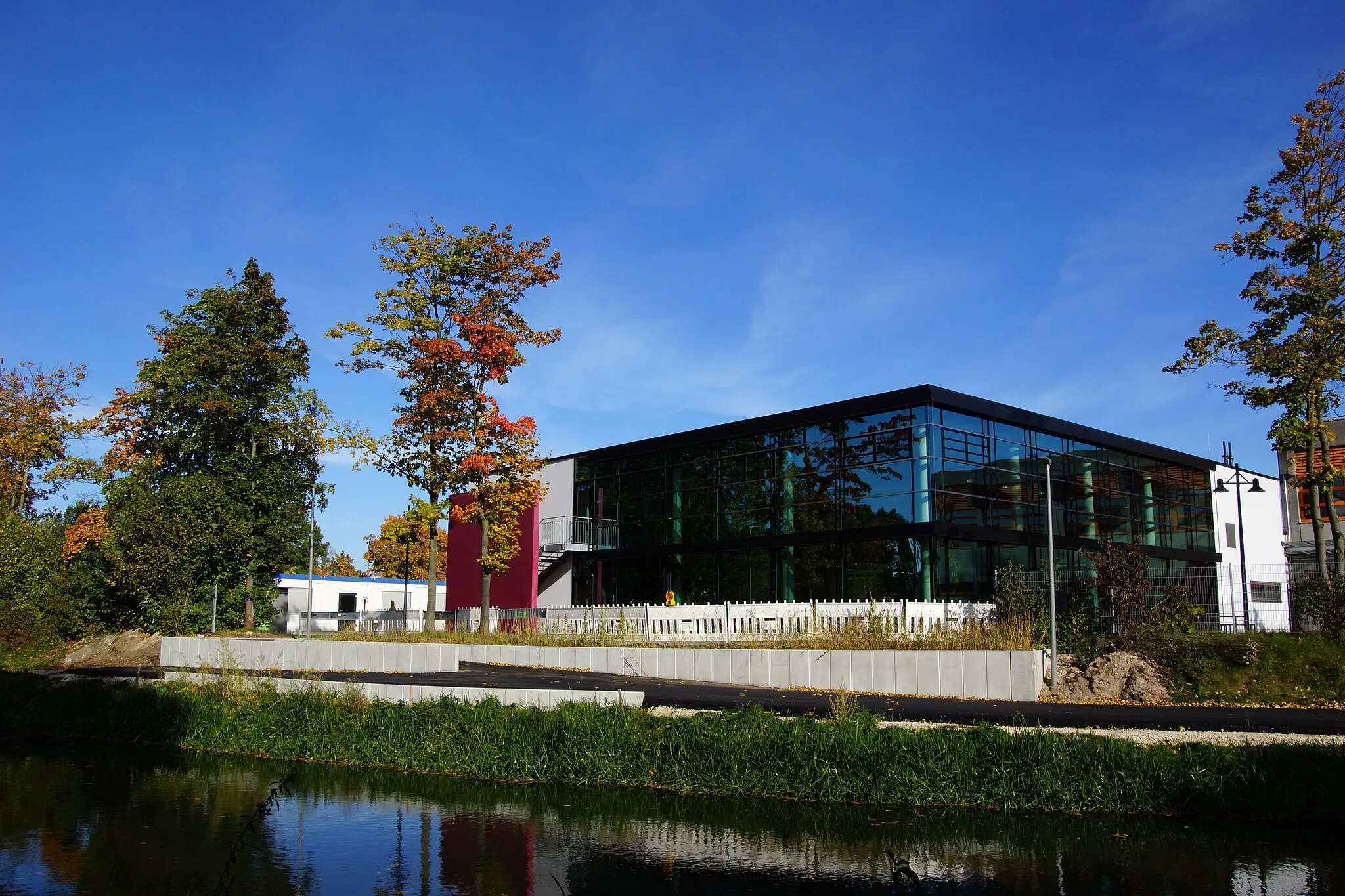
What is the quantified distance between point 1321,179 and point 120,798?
26.9m

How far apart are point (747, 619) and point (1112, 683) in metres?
8.41

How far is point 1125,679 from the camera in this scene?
16.9m

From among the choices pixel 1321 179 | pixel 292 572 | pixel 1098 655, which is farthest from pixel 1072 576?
pixel 292 572

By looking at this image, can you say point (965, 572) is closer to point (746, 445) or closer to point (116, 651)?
point (746, 445)

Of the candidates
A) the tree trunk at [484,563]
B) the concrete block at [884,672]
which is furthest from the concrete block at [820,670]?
the tree trunk at [484,563]

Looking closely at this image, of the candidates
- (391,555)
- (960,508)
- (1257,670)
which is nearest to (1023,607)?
(1257,670)

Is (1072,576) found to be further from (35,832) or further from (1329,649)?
(35,832)

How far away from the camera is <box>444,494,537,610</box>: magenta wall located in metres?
37.8

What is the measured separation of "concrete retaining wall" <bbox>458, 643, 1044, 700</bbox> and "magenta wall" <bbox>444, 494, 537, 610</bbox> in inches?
618

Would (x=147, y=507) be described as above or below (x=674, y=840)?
above

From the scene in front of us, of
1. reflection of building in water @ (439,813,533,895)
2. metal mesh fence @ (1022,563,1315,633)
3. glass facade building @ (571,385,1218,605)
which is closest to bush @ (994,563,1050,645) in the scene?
metal mesh fence @ (1022,563,1315,633)

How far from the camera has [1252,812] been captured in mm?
10344

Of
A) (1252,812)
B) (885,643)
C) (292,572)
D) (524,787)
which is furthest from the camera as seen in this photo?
(292,572)

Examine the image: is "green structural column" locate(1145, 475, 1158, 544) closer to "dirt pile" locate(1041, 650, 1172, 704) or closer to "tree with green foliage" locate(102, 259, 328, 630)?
"dirt pile" locate(1041, 650, 1172, 704)
